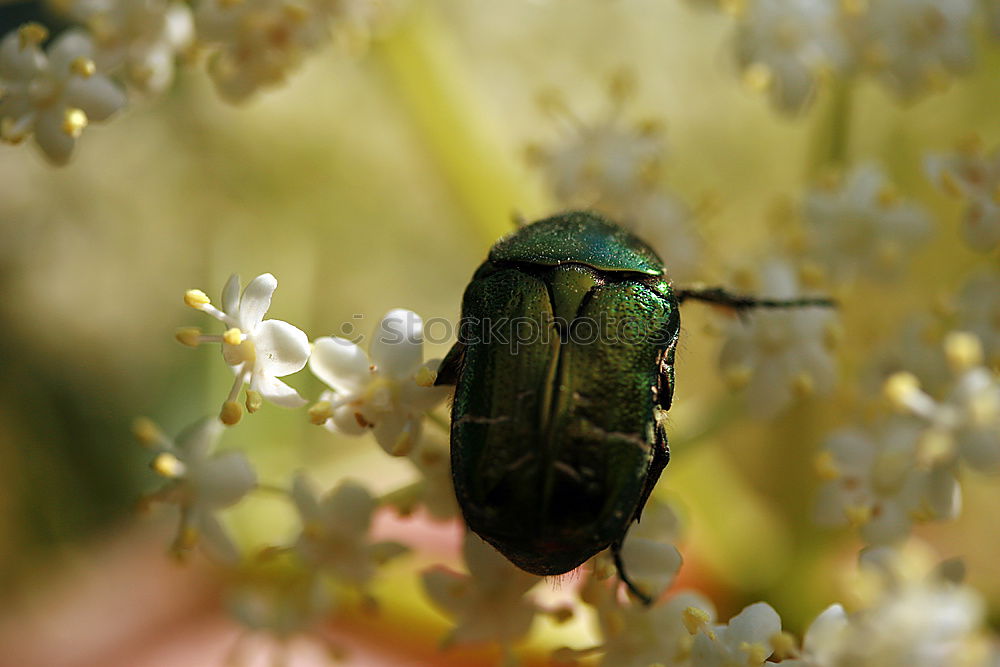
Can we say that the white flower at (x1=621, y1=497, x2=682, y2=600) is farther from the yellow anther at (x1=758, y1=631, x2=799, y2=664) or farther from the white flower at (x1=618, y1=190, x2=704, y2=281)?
the white flower at (x1=618, y1=190, x2=704, y2=281)

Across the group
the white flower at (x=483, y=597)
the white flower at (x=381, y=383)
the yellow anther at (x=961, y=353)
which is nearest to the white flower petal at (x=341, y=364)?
the white flower at (x=381, y=383)

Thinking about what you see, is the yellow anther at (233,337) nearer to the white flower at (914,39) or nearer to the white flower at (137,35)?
the white flower at (137,35)

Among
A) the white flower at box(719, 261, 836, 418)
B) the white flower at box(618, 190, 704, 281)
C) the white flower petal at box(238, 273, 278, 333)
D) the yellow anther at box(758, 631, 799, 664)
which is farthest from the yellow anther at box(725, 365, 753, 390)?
the white flower petal at box(238, 273, 278, 333)

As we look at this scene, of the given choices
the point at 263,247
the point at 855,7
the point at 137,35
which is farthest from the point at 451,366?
the point at 263,247

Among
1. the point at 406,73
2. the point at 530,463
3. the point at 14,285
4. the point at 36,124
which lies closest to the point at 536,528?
the point at 530,463

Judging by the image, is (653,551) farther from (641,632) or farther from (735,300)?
(735,300)

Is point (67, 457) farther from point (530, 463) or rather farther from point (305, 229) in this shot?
point (530, 463)
